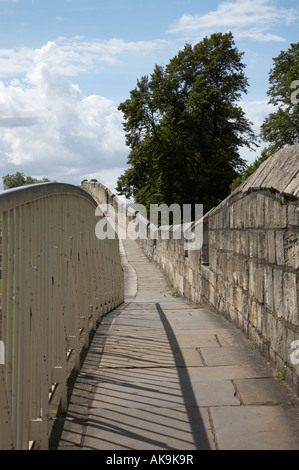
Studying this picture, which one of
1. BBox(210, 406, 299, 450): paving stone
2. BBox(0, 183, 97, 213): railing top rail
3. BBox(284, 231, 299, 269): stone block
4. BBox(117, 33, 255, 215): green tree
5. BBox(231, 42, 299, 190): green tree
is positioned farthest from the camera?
BBox(117, 33, 255, 215): green tree

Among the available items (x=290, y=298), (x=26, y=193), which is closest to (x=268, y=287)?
(x=290, y=298)

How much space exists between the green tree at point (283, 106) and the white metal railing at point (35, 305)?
27.0 metres

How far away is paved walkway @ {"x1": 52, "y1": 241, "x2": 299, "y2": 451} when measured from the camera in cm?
284

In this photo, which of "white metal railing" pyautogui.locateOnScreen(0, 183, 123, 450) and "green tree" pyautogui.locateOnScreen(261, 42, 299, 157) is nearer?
"white metal railing" pyautogui.locateOnScreen(0, 183, 123, 450)

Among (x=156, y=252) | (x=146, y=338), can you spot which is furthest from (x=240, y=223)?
(x=156, y=252)

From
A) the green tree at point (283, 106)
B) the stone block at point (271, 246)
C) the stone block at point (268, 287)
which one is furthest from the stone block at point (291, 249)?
the green tree at point (283, 106)

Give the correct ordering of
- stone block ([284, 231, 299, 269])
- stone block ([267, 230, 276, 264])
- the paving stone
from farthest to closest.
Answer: stone block ([267, 230, 276, 264]), stone block ([284, 231, 299, 269]), the paving stone

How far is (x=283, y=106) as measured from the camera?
3347 cm

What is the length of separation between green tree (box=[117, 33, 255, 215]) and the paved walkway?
98.5ft

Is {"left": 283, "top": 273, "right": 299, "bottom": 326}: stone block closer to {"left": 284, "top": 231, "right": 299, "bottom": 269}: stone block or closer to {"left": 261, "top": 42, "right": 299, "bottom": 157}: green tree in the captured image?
{"left": 284, "top": 231, "right": 299, "bottom": 269}: stone block

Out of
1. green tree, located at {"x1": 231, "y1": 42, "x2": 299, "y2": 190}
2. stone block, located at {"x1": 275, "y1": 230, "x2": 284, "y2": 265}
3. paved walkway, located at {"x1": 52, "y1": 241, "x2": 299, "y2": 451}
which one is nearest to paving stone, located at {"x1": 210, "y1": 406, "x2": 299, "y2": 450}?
paved walkway, located at {"x1": 52, "y1": 241, "x2": 299, "y2": 451}

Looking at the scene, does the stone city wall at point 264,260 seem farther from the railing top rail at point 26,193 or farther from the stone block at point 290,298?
the railing top rail at point 26,193
